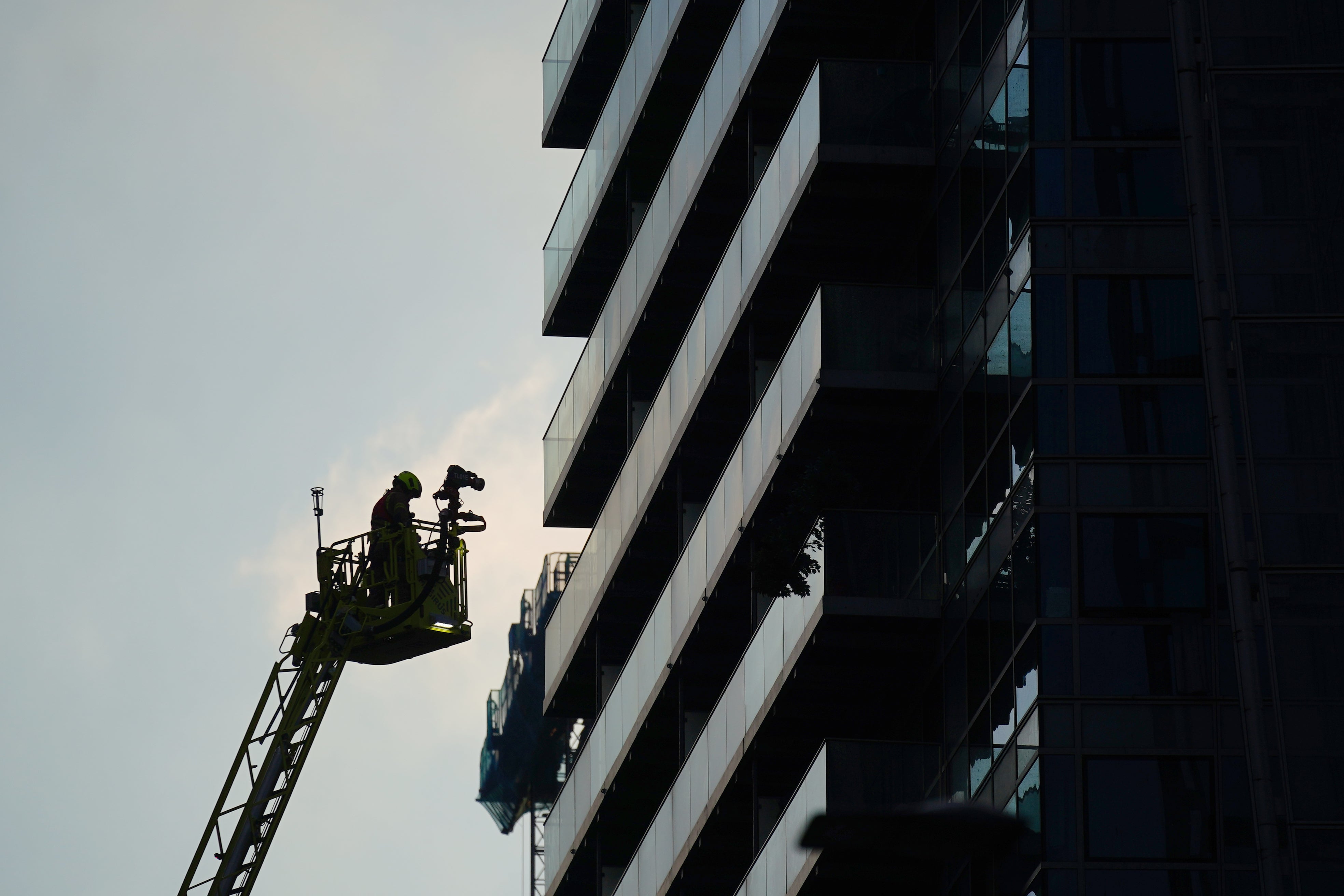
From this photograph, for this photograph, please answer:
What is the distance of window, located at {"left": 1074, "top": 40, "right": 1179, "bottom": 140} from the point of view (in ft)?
99.2

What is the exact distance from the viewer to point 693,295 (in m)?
46.1

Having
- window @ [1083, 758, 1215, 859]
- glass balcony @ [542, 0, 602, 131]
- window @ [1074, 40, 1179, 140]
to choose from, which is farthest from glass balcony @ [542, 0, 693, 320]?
window @ [1083, 758, 1215, 859]

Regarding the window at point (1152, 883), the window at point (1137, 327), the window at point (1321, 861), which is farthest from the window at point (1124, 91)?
the window at point (1152, 883)

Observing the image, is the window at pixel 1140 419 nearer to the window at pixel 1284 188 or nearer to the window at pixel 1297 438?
the window at pixel 1297 438

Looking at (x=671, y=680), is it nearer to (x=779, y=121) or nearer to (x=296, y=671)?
(x=779, y=121)

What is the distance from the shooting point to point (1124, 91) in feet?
99.7

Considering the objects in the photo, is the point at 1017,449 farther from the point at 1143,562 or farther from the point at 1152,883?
the point at 1152,883

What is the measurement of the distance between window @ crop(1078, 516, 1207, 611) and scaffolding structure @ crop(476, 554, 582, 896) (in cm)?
5986

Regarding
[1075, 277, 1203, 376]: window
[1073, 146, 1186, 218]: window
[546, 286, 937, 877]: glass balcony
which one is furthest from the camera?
[546, 286, 937, 877]: glass balcony

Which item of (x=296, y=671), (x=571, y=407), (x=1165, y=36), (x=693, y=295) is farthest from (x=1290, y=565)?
(x=296, y=671)

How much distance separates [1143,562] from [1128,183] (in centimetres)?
432

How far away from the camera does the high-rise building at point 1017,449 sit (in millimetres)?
27797

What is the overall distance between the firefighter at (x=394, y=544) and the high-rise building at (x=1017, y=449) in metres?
9.87

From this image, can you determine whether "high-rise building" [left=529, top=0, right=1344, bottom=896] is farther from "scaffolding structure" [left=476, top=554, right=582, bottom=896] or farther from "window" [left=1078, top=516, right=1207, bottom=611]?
"scaffolding structure" [left=476, top=554, right=582, bottom=896]
